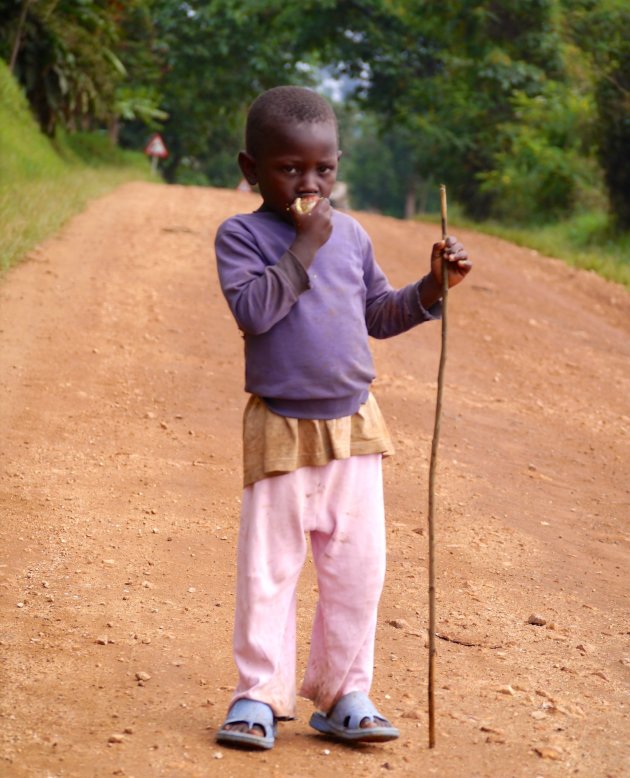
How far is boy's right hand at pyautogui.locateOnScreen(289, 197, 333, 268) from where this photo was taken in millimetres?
2957

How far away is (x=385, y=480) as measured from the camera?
6199 millimetres

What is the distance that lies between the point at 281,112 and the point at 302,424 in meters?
0.74

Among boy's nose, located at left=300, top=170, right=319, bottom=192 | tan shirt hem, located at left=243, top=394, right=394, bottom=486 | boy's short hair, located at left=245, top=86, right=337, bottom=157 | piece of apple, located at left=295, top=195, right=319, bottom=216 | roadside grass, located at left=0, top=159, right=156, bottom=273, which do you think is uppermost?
boy's short hair, located at left=245, top=86, right=337, bottom=157

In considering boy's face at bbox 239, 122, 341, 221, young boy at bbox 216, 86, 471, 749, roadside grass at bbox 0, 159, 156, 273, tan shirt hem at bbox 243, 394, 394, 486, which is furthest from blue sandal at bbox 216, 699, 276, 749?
roadside grass at bbox 0, 159, 156, 273

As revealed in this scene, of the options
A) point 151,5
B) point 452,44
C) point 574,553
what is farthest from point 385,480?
point 151,5

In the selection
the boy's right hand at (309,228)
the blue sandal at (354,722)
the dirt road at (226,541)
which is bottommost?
the dirt road at (226,541)

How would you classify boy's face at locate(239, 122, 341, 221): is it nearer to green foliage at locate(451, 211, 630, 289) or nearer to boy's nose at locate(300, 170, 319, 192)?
boy's nose at locate(300, 170, 319, 192)

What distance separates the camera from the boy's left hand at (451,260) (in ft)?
10.2

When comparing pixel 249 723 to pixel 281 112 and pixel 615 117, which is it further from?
pixel 615 117

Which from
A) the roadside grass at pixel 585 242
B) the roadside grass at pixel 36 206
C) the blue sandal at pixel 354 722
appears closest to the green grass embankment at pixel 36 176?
the roadside grass at pixel 36 206

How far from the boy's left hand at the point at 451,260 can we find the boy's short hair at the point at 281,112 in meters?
0.40

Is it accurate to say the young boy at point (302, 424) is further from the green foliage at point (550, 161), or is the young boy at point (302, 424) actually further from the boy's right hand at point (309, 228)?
the green foliage at point (550, 161)

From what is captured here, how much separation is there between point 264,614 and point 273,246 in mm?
884

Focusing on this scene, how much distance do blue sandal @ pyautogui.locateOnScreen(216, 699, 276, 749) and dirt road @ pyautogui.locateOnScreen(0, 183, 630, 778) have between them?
Result: 43 mm
